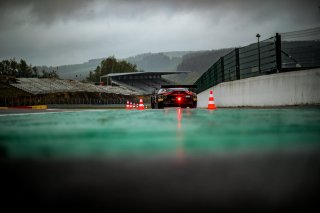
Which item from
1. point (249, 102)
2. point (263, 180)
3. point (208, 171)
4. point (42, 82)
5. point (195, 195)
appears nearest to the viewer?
point (195, 195)

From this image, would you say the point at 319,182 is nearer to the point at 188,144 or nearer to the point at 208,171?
the point at 208,171

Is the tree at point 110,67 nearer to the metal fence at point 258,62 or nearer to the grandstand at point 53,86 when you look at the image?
the grandstand at point 53,86

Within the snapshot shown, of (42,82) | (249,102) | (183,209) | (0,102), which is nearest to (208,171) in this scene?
(183,209)

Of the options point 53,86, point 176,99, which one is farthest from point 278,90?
point 53,86

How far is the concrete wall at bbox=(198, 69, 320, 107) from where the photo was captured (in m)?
10.4

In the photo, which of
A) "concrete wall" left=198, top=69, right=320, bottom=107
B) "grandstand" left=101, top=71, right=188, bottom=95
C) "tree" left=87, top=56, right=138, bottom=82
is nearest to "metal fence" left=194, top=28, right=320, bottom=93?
"concrete wall" left=198, top=69, right=320, bottom=107

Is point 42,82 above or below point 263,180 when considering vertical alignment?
above

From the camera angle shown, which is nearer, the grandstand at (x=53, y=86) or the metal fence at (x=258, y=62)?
the metal fence at (x=258, y=62)

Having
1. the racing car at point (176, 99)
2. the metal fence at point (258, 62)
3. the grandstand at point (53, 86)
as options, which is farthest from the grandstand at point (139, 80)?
the racing car at point (176, 99)

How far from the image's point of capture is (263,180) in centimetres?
167

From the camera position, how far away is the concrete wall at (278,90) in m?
10.4

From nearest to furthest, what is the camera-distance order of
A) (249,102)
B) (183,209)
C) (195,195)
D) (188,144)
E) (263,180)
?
(183,209)
(195,195)
(263,180)
(188,144)
(249,102)

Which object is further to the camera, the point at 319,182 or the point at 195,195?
the point at 319,182

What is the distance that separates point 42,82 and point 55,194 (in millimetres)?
80695
